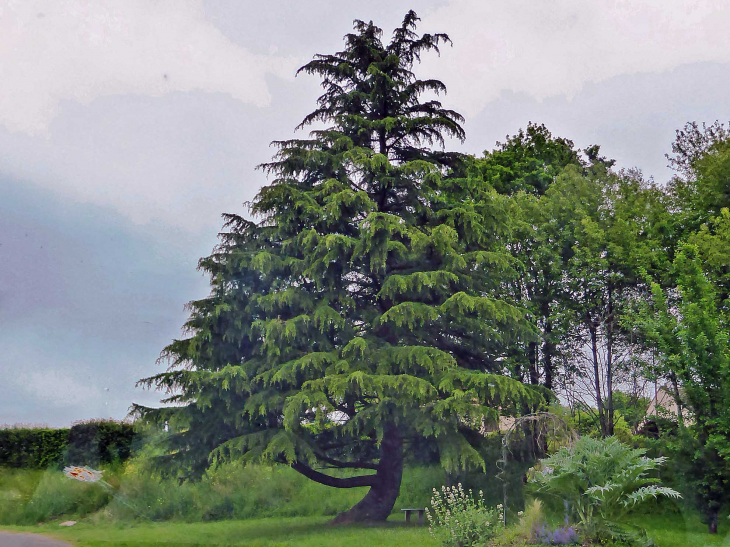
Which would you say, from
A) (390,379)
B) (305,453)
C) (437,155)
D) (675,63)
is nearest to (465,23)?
(437,155)

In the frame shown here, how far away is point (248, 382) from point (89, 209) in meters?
5.90

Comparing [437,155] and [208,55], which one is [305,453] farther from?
[208,55]

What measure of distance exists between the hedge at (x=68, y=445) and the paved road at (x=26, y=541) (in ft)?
12.4

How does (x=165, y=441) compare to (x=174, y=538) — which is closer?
(x=174, y=538)

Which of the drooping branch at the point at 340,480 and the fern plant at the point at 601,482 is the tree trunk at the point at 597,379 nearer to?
the drooping branch at the point at 340,480

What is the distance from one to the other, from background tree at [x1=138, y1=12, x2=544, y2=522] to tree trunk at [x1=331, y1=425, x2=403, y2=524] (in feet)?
0.11

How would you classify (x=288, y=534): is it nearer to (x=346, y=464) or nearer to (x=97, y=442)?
(x=346, y=464)

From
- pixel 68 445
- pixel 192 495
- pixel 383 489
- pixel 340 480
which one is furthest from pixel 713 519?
pixel 68 445

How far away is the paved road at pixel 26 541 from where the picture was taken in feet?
37.2

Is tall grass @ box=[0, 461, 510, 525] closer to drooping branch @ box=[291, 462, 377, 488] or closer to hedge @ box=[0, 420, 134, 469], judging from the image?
hedge @ box=[0, 420, 134, 469]

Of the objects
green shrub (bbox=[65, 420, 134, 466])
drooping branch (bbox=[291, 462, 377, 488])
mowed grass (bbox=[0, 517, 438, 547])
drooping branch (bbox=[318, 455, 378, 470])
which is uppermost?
green shrub (bbox=[65, 420, 134, 466])

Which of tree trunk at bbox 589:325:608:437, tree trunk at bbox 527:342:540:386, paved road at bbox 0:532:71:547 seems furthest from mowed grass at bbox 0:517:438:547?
tree trunk at bbox 589:325:608:437

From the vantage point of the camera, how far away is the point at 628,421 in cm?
1638

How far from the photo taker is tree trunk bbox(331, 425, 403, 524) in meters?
13.6
